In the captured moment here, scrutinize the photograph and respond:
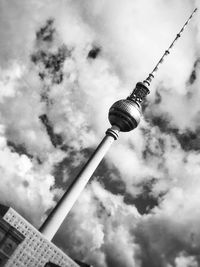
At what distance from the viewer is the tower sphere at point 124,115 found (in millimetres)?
65500

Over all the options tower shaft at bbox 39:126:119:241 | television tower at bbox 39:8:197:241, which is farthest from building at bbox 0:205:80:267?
television tower at bbox 39:8:197:241

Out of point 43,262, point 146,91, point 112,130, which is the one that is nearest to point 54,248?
point 43,262

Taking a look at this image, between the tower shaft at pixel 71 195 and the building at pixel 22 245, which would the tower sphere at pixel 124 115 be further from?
the building at pixel 22 245

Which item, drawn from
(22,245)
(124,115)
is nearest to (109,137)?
(124,115)

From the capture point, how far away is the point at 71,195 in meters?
51.2

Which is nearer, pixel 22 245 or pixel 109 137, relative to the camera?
pixel 22 245

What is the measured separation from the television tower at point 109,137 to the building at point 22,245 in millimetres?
4449

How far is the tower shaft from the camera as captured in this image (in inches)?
1903

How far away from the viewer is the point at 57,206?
50.2 m

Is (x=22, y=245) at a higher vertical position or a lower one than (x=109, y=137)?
lower

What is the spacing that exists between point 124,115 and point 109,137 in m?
7.73

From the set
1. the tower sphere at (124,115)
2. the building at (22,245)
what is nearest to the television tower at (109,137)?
the tower sphere at (124,115)

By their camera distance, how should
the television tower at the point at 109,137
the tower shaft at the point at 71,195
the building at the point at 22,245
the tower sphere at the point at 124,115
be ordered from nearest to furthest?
the tower shaft at the point at 71,195
the television tower at the point at 109,137
the building at the point at 22,245
the tower sphere at the point at 124,115

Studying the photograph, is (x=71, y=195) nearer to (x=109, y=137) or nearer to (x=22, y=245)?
(x=22, y=245)
